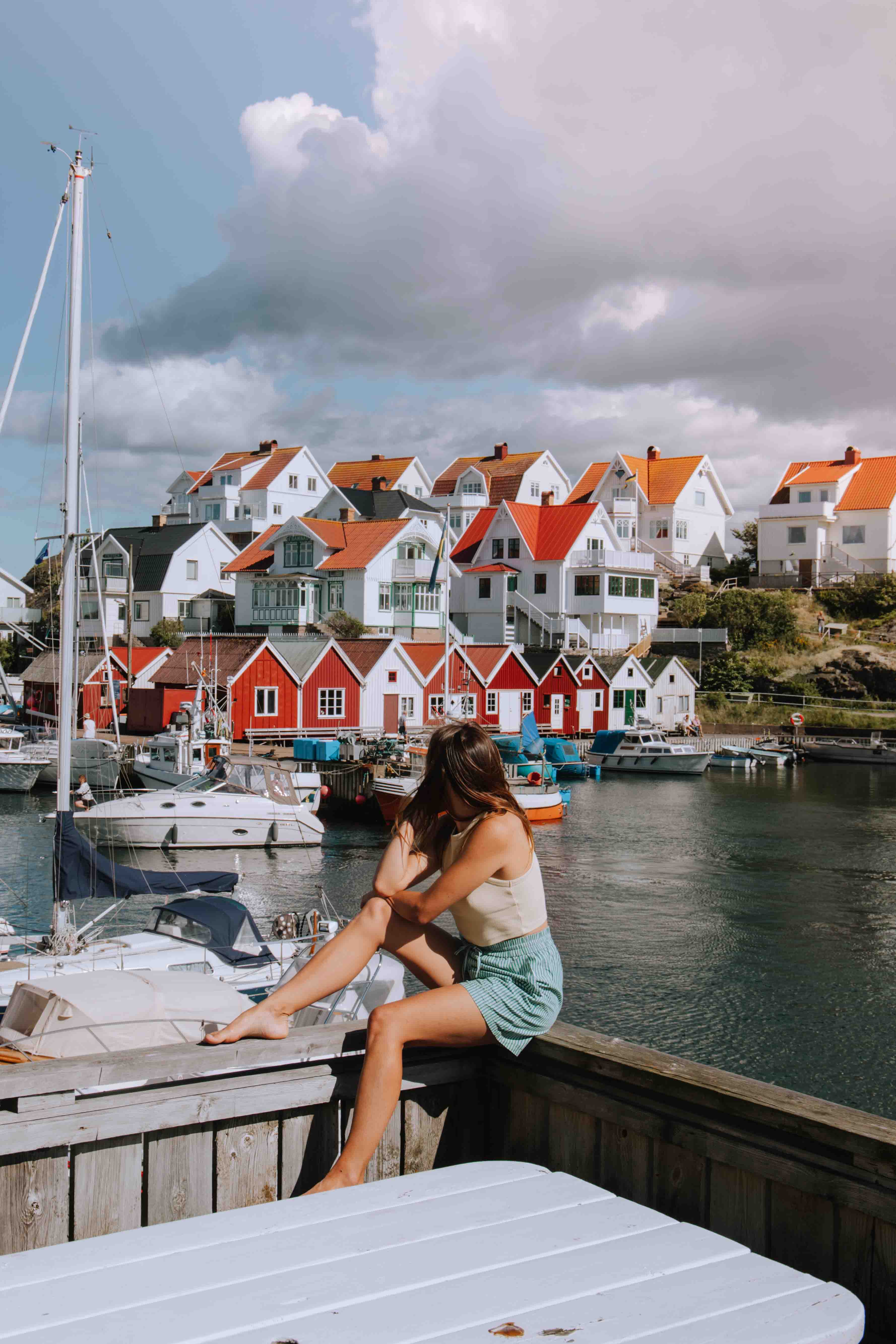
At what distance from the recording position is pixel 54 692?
58.4m

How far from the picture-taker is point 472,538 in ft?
264

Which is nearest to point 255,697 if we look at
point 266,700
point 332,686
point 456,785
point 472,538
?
point 266,700

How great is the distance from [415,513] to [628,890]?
46.9m

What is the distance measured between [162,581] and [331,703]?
2496 centimetres

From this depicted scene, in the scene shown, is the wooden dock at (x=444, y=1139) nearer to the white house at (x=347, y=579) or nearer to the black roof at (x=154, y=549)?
the white house at (x=347, y=579)

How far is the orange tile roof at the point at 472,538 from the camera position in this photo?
79.9 metres

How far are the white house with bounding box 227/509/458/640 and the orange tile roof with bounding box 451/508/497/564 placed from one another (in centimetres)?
765

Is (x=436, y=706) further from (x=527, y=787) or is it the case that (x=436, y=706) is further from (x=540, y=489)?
(x=540, y=489)

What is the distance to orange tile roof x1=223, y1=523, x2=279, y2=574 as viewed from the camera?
236ft

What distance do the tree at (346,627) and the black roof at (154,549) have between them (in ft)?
47.6

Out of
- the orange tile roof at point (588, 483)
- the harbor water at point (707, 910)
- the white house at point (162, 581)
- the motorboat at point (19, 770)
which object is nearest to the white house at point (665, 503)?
the orange tile roof at point (588, 483)

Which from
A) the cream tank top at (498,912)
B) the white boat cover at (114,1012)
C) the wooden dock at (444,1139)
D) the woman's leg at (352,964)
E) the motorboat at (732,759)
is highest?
the cream tank top at (498,912)

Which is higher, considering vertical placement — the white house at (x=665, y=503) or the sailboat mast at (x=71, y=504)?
the white house at (x=665, y=503)

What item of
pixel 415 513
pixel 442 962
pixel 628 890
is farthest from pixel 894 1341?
pixel 415 513
